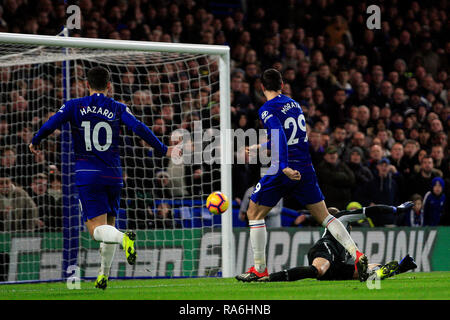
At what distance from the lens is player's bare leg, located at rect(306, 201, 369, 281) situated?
24.1 feet

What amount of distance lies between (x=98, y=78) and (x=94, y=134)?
20.8 inches

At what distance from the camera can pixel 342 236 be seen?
7.58 meters

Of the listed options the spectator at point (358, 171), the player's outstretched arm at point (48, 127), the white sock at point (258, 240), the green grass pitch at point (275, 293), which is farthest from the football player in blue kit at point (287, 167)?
the spectator at point (358, 171)

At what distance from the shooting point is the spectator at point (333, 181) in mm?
11820

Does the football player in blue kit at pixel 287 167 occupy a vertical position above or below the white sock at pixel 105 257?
above

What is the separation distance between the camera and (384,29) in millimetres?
17453

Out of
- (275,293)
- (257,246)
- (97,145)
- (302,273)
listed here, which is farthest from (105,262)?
(302,273)

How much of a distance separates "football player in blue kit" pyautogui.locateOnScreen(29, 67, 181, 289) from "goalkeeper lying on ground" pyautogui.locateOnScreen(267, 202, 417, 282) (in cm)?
174

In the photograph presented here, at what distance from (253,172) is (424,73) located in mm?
6335

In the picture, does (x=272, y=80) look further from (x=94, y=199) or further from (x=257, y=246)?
(x=94, y=199)

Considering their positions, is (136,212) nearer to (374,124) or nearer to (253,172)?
(253,172)

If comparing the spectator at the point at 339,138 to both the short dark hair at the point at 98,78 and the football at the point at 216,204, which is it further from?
the short dark hair at the point at 98,78

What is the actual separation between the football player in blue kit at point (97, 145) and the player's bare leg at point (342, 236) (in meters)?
1.65
